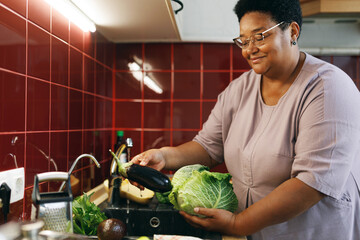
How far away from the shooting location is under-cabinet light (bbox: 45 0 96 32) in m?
1.23

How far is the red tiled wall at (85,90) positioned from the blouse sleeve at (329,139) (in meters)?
0.89

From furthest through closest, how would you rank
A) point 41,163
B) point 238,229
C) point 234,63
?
1. point 234,63
2. point 41,163
3. point 238,229

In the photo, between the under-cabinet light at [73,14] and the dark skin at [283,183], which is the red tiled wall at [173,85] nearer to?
the under-cabinet light at [73,14]

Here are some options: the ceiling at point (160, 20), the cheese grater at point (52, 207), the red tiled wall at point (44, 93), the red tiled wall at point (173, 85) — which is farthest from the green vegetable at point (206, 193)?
the red tiled wall at point (173, 85)

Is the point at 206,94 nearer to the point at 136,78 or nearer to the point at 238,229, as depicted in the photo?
the point at 136,78

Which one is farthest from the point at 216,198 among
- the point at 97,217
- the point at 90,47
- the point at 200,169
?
the point at 90,47

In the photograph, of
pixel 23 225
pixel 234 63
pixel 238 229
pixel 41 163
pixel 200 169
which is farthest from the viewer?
pixel 234 63

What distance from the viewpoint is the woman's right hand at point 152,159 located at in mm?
1227

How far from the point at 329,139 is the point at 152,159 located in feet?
2.17

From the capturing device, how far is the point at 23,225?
62 centimetres

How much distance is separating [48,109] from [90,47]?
557 mm

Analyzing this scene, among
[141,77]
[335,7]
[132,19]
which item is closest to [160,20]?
[132,19]

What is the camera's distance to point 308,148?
950 millimetres

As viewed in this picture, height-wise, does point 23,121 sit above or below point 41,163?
above
